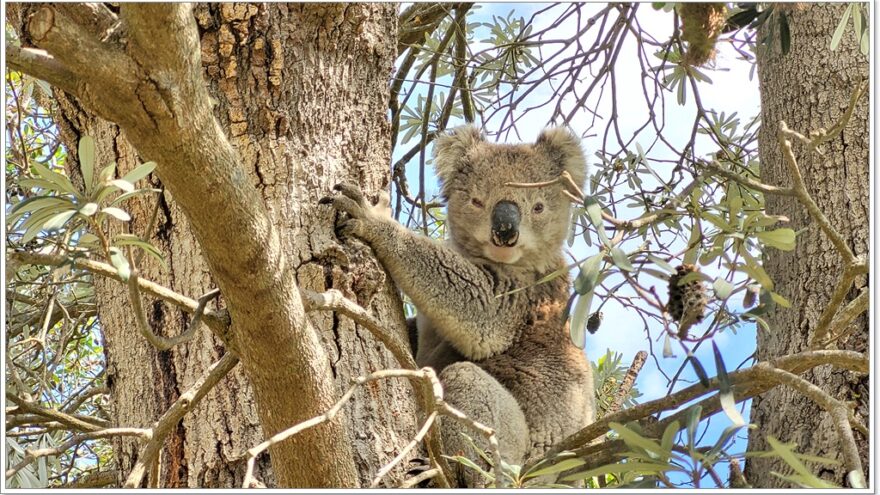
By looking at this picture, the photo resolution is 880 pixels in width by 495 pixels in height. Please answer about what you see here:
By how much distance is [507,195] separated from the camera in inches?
156

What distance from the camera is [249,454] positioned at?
169cm

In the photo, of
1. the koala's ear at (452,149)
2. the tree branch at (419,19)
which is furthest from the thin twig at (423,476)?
the tree branch at (419,19)

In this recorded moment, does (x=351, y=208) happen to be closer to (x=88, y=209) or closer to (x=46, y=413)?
(x=46, y=413)

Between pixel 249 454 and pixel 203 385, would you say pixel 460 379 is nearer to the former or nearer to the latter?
pixel 203 385

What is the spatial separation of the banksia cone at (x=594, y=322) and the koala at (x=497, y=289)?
36.7 inches

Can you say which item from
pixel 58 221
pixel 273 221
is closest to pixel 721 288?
pixel 58 221

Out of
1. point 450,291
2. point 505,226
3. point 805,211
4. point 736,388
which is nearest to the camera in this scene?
point 736,388

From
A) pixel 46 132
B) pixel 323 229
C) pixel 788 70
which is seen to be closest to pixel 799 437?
pixel 788 70

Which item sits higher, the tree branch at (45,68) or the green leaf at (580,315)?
the tree branch at (45,68)

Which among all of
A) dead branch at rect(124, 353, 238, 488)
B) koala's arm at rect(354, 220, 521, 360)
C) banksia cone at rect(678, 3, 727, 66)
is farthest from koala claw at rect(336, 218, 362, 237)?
banksia cone at rect(678, 3, 727, 66)

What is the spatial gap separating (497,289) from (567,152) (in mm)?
818

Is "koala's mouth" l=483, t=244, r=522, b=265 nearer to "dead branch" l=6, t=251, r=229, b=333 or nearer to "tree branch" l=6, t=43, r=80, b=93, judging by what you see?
"dead branch" l=6, t=251, r=229, b=333

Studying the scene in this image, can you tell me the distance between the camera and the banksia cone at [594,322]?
229 cm

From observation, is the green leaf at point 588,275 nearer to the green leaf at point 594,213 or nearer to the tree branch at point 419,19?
the green leaf at point 594,213
